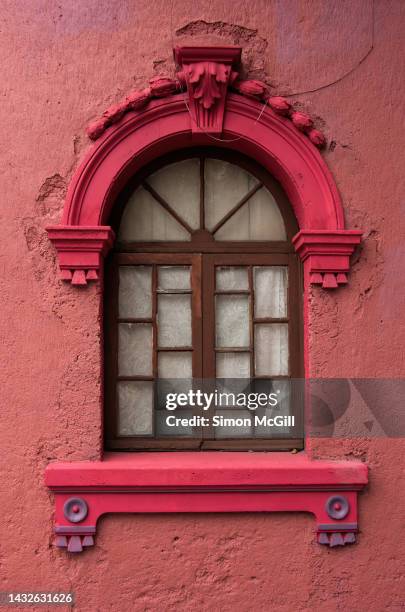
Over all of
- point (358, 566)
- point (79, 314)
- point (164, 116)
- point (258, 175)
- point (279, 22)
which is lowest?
point (358, 566)

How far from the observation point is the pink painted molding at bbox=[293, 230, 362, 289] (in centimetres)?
405

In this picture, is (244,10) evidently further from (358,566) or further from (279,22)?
(358,566)

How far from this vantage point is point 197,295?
14.2 feet

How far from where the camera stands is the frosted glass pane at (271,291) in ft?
14.3

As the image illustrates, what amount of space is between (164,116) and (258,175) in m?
0.74

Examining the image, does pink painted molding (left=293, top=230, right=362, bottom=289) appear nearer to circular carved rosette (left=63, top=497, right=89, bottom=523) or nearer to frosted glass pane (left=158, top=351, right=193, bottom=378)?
frosted glass pane (left=158, top=351, right=193, bottom=378)

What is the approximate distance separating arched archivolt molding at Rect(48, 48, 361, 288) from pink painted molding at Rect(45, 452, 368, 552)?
1.16 meters

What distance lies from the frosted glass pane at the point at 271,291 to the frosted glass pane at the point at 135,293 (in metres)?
0.72

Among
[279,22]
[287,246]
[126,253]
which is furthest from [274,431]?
[279,22]

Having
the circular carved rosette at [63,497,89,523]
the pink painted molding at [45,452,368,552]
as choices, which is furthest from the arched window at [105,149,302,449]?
the circular carved rosette at [63,497,89,523]

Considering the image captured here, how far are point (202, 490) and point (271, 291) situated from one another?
1350 millimetres

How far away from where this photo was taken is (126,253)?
4.33 m

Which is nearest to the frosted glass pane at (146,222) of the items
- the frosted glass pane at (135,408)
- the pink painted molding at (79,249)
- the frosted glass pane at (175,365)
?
the pink painted molding at (79,249)

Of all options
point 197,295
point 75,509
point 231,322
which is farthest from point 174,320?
point 75,509
